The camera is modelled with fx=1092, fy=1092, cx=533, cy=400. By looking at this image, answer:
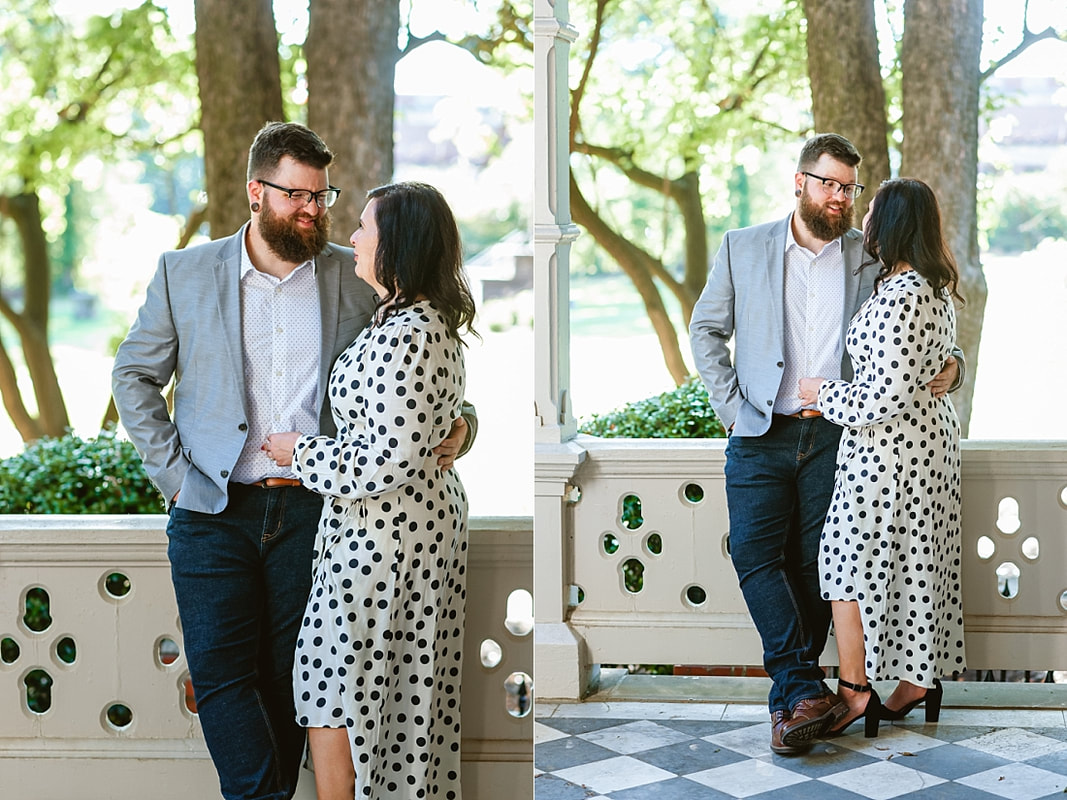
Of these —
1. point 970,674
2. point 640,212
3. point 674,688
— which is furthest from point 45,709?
point 640,212

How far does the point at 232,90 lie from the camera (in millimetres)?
3379

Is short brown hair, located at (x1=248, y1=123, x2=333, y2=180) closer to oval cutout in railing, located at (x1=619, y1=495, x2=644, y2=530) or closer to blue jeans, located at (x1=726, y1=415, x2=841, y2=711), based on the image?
oval cutout in railing, located at (x1=619, y1=495, x2=644, y2=530)

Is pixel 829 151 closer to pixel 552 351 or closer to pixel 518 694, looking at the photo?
pixel 552 351

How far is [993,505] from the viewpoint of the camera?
2.61 metres

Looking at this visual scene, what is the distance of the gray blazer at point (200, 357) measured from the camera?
6.30ft

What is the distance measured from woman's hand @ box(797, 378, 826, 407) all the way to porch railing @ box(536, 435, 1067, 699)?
9.0 inches

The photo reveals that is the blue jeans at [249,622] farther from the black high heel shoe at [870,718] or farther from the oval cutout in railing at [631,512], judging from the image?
the black high heel shoe at [870,718]

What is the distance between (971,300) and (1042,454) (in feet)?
2.61

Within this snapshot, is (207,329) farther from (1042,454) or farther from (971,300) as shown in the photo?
(971,300)

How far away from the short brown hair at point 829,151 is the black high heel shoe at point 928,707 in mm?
1159

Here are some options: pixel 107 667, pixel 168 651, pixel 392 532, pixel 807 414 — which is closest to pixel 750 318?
pixel 807 414

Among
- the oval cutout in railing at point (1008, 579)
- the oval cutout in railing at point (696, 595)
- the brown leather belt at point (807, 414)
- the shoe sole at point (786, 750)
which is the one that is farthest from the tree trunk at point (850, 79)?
the shoe sole at point (786, 750)

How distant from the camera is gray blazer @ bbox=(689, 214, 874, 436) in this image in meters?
2.47

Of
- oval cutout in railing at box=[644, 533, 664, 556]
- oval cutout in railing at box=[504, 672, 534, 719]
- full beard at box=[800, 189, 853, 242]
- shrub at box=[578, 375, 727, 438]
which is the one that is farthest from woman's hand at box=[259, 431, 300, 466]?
shrub at box=[578, 375, 727, 438]
